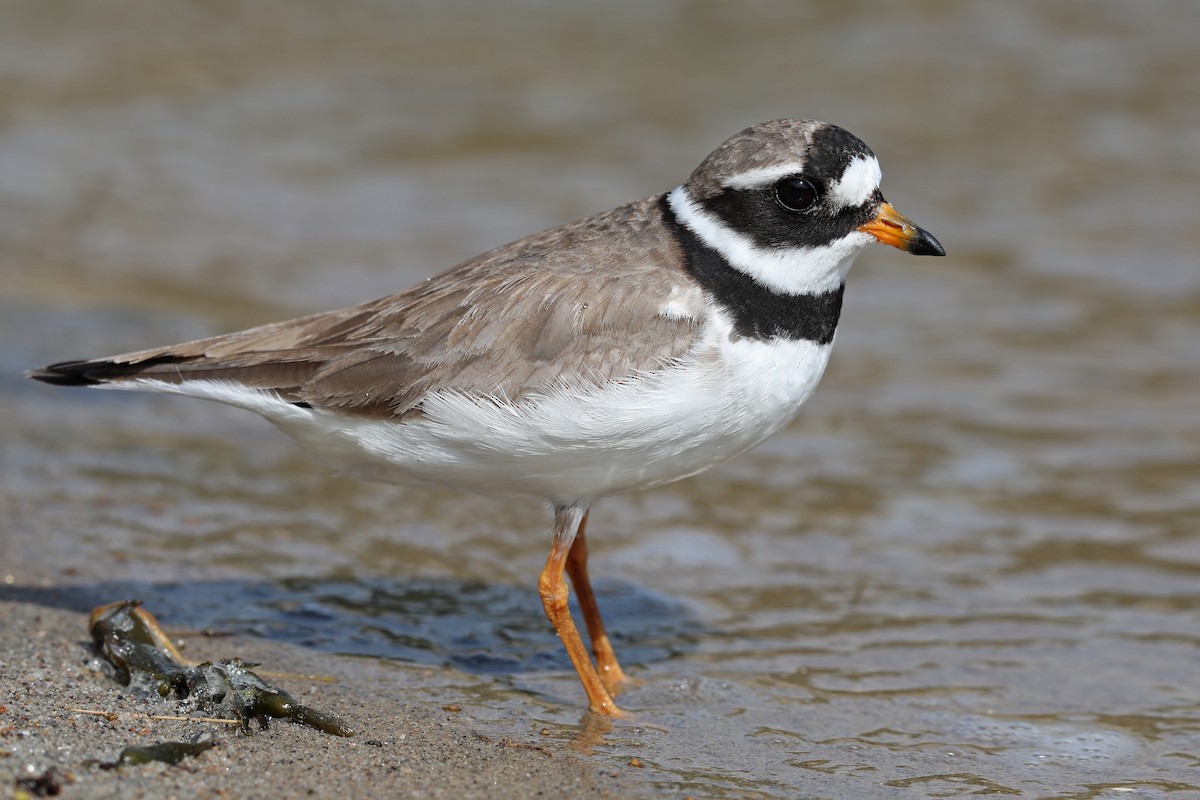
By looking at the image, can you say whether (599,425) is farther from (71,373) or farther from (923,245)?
(71,373)

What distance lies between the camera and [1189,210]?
1297cm

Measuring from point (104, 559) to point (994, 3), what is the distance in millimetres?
14129

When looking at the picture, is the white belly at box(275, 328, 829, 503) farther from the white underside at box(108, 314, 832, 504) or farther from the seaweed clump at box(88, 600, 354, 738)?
the seaweed clump at box(88, 600, 354, 738)

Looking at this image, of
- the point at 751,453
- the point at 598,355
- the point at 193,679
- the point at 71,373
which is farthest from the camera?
the point at 751,453

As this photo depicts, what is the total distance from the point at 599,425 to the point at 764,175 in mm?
1284

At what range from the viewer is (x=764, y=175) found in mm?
5922

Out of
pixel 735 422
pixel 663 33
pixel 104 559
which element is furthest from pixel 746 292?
pixel 663 33

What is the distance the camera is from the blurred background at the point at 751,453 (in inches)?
251

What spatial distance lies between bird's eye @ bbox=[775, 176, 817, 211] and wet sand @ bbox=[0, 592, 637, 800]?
239cm

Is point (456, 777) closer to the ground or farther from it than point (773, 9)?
closer to the ground

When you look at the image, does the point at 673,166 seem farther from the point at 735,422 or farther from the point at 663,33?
the point at 735,422

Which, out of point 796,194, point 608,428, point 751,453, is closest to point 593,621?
point 608,428

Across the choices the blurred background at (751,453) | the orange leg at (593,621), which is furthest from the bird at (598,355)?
the blurred background at (751,453)

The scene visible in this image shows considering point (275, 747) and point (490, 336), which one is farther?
point (490, 336)
